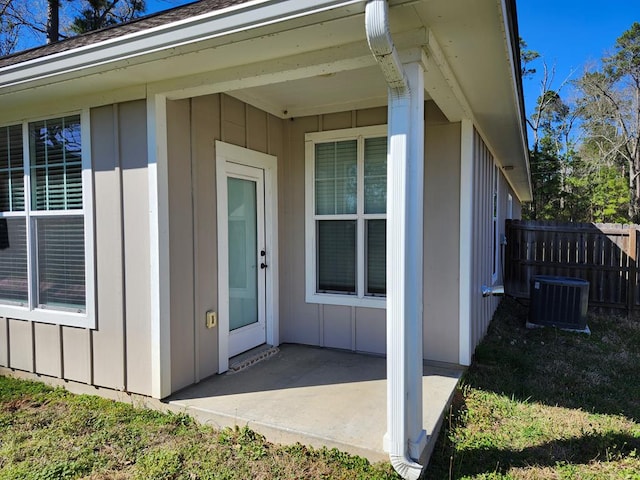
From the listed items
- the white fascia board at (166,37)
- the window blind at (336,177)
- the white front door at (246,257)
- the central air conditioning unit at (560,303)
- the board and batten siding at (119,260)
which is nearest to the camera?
the white fascia board at (166,37)

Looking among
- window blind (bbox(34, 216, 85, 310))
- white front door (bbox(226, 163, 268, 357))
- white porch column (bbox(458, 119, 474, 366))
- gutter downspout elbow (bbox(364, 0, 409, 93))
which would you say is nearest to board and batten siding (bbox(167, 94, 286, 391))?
white front door (bbox(226, 163, 268, 357))

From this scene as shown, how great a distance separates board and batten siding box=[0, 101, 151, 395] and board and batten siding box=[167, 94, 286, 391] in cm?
20

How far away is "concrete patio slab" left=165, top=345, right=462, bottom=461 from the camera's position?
267cm

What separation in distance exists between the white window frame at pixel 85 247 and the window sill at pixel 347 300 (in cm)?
206

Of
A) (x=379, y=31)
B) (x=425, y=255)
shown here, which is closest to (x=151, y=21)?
(x=379, y=31)

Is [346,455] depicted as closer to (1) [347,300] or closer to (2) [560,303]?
(1) [347,300]

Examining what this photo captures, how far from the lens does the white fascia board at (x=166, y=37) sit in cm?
210

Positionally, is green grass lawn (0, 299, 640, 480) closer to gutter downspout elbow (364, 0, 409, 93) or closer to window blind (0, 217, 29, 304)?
window blind (0, 217, 29, 304)

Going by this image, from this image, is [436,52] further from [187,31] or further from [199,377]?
[199,377]

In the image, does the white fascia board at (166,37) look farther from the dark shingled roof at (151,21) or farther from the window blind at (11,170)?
the window blind at (11,170)

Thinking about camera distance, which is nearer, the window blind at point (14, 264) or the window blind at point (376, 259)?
the window blind at point (14, 264)

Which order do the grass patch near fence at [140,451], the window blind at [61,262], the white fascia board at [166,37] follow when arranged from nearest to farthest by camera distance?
the white fascia board at [166,37] < the grass patch near fence at [140,451] < the window blind at [61,262]

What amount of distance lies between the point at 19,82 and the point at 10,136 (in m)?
1.01

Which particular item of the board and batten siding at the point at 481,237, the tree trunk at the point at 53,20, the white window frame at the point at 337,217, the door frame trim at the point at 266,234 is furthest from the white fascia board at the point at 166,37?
the tree trunk at the point at 53,20
